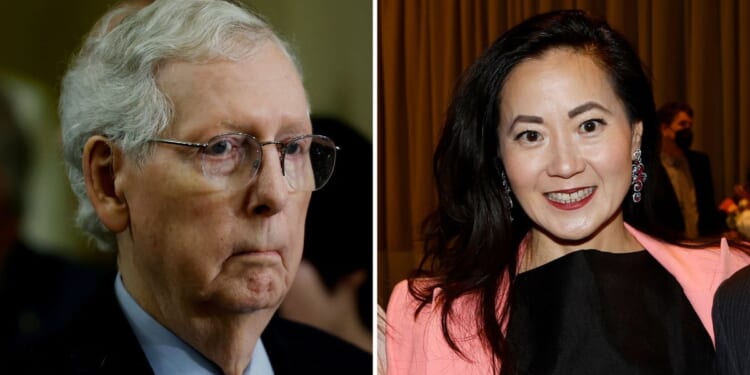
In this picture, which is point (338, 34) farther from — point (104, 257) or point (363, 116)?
point (104, 257)

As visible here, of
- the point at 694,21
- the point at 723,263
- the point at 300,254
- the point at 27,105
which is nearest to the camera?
the point at 27,105

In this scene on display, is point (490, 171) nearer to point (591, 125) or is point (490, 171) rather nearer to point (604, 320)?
point (591, 125)

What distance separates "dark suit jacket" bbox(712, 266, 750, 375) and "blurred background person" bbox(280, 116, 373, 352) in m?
0.62

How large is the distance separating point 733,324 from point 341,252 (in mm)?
694

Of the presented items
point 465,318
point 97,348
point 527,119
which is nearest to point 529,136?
point 527,119

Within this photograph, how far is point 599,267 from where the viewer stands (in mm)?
1908

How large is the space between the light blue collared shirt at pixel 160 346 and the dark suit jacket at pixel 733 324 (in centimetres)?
88

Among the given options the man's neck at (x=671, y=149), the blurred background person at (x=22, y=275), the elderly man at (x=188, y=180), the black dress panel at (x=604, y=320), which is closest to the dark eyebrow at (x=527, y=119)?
the black dress panel at (x=604, y=320)

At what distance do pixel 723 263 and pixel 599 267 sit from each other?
228 mm

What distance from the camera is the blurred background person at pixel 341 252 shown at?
5.61 feet

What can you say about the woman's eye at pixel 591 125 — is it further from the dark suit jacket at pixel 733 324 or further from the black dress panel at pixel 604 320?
the dark suit jacket at pixel 733 324

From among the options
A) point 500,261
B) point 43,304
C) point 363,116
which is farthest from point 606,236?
point 43,304

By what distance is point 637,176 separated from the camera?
188 centimetres

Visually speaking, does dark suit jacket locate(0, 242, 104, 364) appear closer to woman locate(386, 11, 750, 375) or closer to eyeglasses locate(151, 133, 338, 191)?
eyeglasses locate(151, 133, 338, 191)
